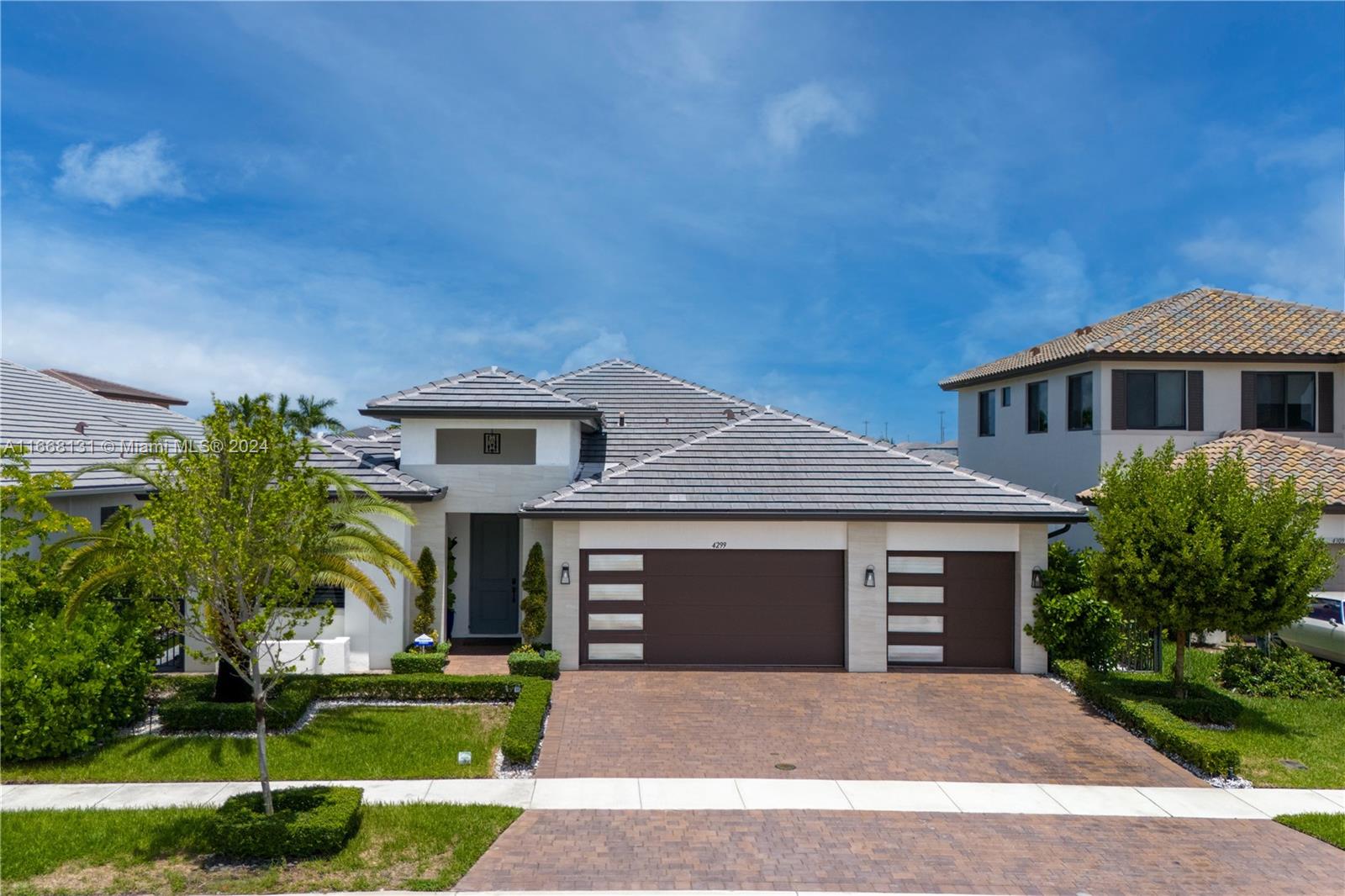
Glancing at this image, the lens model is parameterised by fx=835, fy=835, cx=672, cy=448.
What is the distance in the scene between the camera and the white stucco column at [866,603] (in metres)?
16.6

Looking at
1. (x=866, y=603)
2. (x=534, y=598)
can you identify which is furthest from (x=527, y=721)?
(x=866, y=603)

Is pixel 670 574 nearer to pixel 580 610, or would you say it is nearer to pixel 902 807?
pixel 580 610

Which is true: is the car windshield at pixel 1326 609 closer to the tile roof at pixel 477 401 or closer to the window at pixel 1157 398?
the window at pixel 1157 398

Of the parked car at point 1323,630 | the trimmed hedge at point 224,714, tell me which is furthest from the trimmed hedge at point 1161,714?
the trimmed hedge at point 224,714

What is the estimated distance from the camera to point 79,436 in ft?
65.1

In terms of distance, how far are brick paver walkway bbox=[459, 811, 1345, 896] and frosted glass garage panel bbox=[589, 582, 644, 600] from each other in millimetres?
6870

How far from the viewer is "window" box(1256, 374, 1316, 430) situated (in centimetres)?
2258

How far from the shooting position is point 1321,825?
984 cm

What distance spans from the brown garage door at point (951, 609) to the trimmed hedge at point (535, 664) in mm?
6664

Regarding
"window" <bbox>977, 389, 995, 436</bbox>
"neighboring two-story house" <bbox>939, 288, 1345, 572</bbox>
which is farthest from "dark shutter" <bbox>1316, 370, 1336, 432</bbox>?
"window" <bbox>977, 389, 995, 436</bbox>

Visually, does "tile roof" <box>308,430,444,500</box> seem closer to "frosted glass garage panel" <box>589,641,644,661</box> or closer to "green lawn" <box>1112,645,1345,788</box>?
"frosted glass garage panel" <box>589,641,644,661</box>

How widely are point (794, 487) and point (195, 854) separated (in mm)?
11742

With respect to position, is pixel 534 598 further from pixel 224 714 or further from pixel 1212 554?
pixel 1212 554

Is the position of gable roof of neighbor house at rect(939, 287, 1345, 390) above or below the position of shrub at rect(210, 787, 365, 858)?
above
